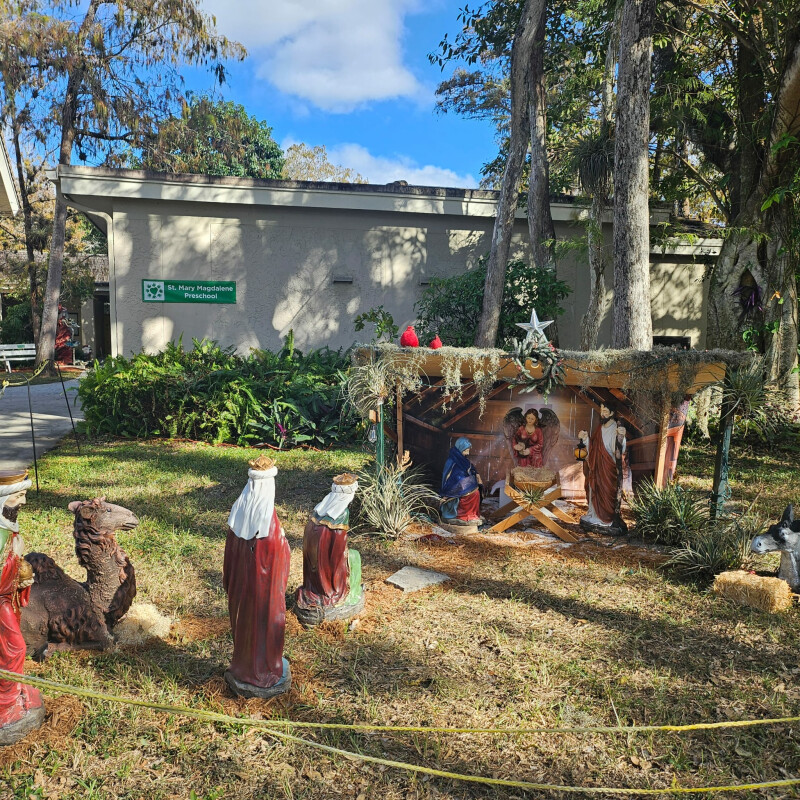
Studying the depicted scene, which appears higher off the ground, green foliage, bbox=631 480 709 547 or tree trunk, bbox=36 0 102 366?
tree trunk, bbox=36 0 102 366

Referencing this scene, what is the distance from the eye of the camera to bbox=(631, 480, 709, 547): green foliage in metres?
6.43

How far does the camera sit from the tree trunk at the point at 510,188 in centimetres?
1143

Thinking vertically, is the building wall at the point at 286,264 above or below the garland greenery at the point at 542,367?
above

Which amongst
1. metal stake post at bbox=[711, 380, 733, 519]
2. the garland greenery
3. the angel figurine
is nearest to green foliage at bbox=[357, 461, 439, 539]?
the garland greenery

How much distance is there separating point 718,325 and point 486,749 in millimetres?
10373

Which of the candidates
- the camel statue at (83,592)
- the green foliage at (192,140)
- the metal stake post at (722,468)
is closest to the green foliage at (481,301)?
the metal stake post at (722,468)

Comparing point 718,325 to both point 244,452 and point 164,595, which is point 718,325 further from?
point 164,595

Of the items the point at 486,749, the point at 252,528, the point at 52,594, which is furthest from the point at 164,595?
the point at 486,749

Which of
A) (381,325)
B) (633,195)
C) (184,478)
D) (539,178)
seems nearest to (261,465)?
(381,325)

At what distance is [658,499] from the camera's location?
6680 mm

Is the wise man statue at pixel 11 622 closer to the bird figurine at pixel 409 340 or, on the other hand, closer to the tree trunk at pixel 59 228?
the bird figurine at pixel 409 340

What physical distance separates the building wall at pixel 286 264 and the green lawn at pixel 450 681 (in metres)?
7.43

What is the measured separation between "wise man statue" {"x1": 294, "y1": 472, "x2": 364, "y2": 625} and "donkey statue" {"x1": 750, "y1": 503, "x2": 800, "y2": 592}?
343cm

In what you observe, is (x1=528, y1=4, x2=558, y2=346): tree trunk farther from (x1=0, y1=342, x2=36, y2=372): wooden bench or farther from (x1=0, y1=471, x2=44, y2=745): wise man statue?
(x1=0, y1=342, x2=36, y2=372): wooden bench
